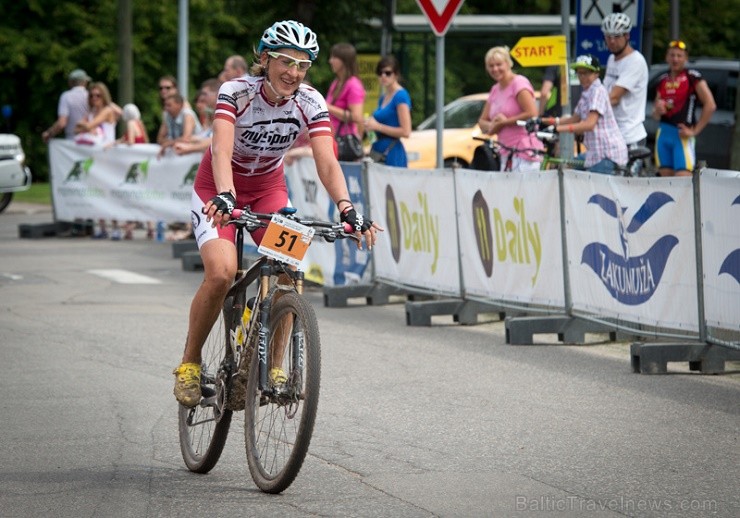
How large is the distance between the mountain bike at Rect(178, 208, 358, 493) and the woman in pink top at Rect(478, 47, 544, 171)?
821cm

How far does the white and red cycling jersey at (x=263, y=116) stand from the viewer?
23.6 feet

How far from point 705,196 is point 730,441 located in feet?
7.81

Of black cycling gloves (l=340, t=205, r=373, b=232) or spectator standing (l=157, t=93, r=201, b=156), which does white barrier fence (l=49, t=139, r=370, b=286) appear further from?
black cycling gloves (l=340, t=205, r=373, b=232)

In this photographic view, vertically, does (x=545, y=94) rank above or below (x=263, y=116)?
above

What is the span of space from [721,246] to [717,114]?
1483 cm

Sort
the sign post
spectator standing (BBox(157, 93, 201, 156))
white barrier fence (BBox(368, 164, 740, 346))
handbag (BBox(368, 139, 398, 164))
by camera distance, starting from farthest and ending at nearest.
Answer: spectator standing (BBox(157, 93, 201, 156)), handbag (BBox(368, 139, 398, 164)), the sign post, white barrier fence (BBox(368, 164, 740, 346))

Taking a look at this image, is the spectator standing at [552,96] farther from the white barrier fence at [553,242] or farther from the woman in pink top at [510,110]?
the white barrier fence at [553,242]

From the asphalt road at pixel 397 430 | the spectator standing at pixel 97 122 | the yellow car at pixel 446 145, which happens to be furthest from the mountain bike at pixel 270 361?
the yellow car at pixel 446 145

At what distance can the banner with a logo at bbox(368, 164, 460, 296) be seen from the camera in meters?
13.0

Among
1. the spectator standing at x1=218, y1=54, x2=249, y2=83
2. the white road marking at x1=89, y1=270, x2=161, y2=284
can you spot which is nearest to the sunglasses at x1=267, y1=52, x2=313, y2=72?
the white road marking at x1=89, y1=270, x2=161, y2=284

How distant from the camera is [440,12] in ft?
46.5

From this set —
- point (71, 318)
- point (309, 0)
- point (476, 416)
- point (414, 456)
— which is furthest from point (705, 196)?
point (309, 0)

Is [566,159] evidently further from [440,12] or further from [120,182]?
[120,182]

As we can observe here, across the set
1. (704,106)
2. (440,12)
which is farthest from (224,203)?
(704,106)
